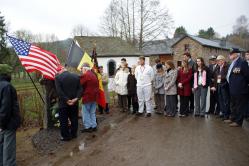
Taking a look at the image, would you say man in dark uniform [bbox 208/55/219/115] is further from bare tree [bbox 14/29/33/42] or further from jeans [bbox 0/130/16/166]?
bare tree [bbox 14/29/33/42]

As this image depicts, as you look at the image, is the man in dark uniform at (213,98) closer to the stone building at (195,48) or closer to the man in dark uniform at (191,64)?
the man in dark uniform at (191,64)

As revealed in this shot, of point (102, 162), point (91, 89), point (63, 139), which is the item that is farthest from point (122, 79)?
point (102, 162)

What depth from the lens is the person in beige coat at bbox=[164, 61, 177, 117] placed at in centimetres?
872

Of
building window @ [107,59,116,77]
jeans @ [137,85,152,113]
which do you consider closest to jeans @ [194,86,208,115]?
jeans @ [137,85,152,113]

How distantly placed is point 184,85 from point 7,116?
5927mm

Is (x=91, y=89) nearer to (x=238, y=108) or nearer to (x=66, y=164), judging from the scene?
(x=66, y=164)

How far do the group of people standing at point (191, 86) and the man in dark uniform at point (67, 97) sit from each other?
321cm

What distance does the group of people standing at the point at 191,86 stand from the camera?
7121 mm

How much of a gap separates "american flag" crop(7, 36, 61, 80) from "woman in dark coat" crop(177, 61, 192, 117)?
432cm

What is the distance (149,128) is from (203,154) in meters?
2.43

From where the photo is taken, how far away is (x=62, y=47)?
47.0m

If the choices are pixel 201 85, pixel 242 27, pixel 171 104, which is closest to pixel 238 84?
pixel 201 85

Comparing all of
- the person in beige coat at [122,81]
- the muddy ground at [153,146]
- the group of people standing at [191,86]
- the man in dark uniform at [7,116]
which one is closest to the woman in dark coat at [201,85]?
the group of people standing at [191,86]

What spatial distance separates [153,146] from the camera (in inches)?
221
